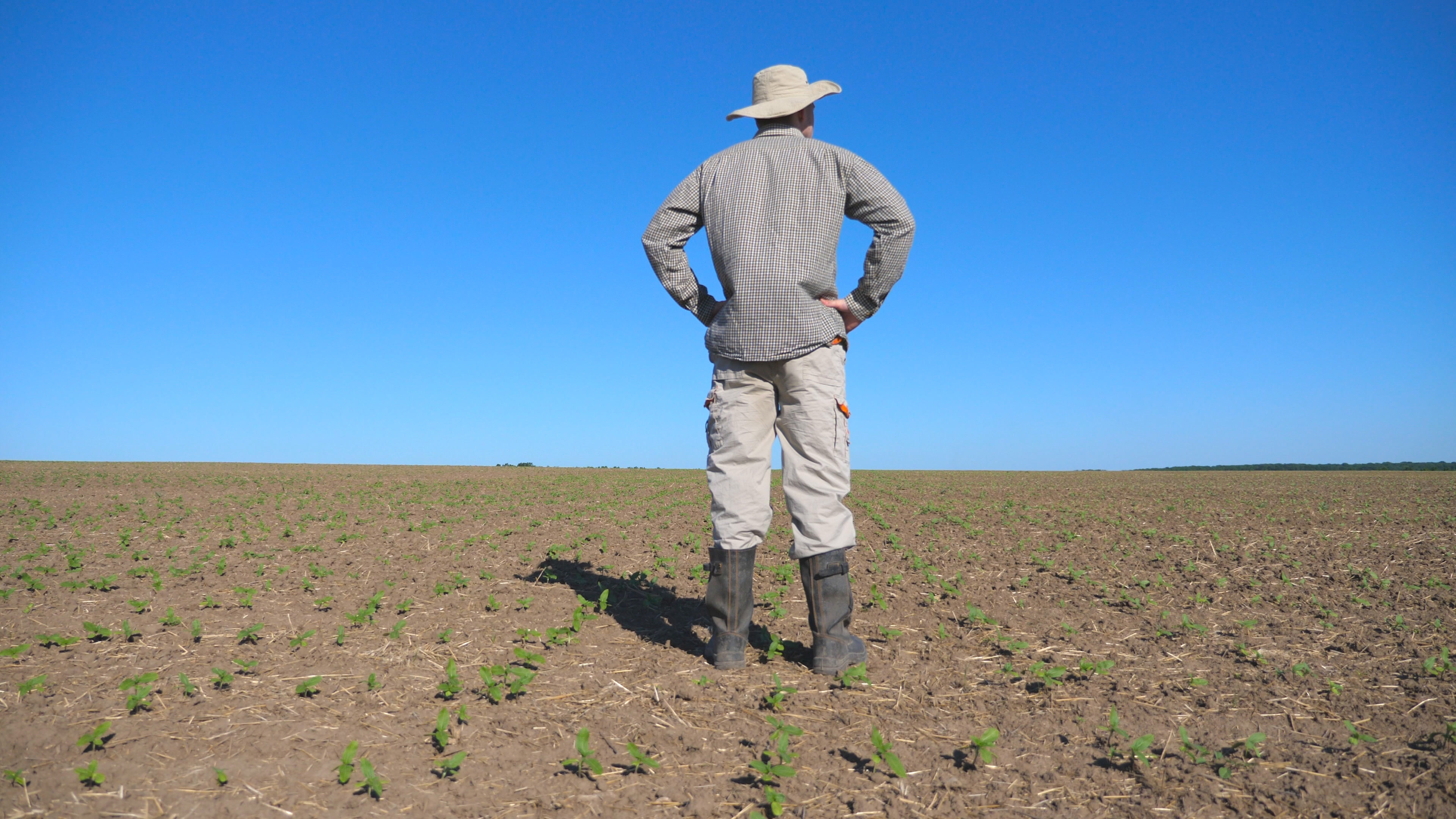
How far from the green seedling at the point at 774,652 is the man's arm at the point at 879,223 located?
1.83 metres

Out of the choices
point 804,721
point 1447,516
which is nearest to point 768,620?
point 804,721

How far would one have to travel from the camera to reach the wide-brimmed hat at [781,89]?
Result: 3.96m

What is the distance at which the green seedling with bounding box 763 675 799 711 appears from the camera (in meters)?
3.46

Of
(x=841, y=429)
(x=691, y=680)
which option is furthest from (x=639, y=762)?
(x=841, y=429)

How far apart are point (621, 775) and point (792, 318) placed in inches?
83.3

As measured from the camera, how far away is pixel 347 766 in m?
2.83

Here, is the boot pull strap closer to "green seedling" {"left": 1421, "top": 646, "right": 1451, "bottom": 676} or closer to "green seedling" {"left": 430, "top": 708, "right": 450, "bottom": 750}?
"green seedling" {"left": 430, "top": 708, "right": 450, "bottom": 750}

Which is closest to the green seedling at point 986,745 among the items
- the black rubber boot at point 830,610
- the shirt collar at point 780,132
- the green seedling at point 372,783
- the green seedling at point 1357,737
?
the black rubber boot at point 830,610

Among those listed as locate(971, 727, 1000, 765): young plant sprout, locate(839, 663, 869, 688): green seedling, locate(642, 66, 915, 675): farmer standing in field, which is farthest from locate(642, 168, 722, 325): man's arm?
locate(971, 727, 1000, 765): young plant sprout

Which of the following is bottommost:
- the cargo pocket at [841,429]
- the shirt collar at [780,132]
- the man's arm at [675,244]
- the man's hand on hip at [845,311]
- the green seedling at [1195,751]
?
the green seedling at [1195,751]

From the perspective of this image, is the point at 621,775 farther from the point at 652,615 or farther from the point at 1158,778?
the point at 652,615

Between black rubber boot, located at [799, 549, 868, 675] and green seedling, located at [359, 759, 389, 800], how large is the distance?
197cm

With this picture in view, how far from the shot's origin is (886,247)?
3816 millimetres

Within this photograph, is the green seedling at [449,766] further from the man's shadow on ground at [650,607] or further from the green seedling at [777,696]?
the man's shadow on ground at [650,607]
